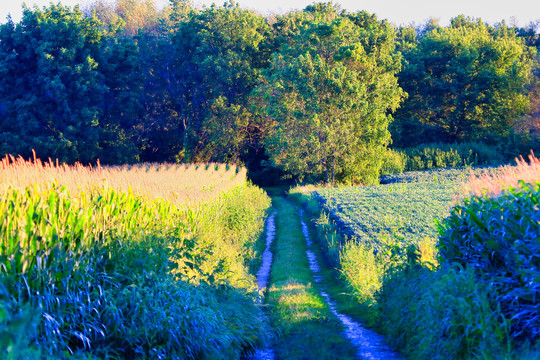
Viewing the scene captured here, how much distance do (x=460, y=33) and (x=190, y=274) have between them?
48281 millimetres

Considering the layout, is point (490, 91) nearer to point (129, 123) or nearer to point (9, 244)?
point (129, 123)

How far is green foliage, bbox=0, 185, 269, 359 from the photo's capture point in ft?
17.1

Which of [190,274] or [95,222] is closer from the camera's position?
[95,222]

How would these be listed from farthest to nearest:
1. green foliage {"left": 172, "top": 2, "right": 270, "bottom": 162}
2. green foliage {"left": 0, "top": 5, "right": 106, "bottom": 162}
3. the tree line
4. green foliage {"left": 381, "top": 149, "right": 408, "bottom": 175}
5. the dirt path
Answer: green foliage {"left": 172, "top": 2, "right": 270, "bottom": 162} → green foliage {"left": 381, "top": 149, "right": 408, "bottom": 175} → green foliage {"left": 0, "top": 5, "right": 106, "bottom": 162} → the tree line → the dirt path

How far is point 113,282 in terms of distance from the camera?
6.28 meters

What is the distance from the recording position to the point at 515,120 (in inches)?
1770

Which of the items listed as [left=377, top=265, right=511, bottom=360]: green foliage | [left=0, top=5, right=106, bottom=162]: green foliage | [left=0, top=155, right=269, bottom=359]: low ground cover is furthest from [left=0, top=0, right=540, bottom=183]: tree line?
[left=377, top=265, right=511, bottom=360]: green foliage

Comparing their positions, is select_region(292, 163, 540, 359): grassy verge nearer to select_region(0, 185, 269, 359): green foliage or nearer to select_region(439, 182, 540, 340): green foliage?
select_region(439, 182, 540, 340): green foliage

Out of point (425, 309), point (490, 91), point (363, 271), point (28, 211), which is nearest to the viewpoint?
point (28, 211)

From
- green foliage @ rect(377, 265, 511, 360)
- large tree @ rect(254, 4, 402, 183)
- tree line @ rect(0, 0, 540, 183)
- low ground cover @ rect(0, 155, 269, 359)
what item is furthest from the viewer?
tree line @ rect(0, 0, 540, 183)

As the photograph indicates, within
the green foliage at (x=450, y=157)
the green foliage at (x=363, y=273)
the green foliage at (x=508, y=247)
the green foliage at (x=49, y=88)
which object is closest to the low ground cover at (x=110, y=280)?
the green foliage at (x=363, y=273)

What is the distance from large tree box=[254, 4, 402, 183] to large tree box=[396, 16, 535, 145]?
10395mm

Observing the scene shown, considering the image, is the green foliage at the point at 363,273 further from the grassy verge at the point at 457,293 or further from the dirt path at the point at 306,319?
the dirt path at the point at 306,319

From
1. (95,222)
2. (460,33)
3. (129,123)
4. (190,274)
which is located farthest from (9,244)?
(460,33)
